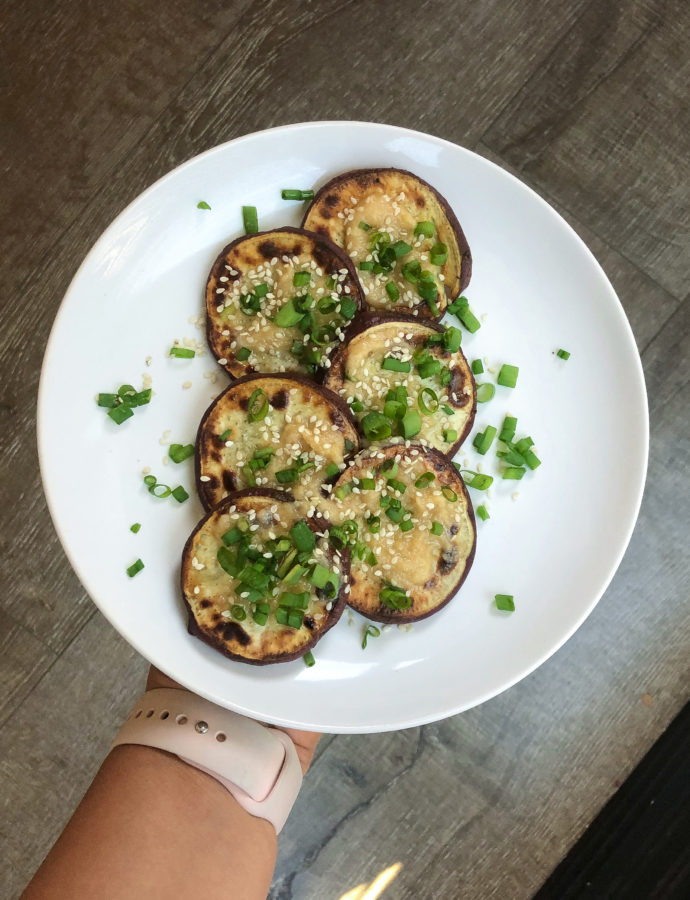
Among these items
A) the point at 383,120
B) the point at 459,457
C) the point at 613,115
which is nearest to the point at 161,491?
the point at 459,457

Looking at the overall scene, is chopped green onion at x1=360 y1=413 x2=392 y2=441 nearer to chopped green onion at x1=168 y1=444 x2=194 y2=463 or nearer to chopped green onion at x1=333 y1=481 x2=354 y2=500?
chopped green onion at x1=333 y1=481 x2=354 y2=500

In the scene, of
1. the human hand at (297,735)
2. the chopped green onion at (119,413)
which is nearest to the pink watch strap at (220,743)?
the human hand at (297,735)

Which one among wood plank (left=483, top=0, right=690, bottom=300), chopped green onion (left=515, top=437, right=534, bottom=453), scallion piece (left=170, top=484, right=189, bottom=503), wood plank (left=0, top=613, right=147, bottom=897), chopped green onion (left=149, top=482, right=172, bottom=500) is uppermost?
wood plank (left=483, top=0, right=690, bottom=300)

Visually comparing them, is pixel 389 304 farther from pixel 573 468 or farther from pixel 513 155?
pixel 513 155

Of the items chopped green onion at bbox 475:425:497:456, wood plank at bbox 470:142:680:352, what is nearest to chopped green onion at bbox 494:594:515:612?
chopped green onion at bbox 475:425:497:456

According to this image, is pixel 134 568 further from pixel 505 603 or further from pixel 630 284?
pixel 630 284

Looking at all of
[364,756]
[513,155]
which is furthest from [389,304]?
[364,756]
